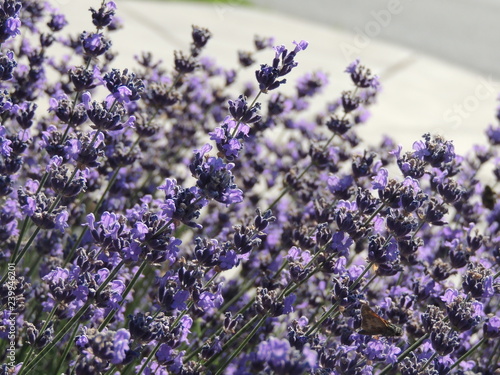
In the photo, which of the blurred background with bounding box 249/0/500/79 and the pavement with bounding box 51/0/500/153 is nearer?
the pavement with bounding box 51/0/500/153

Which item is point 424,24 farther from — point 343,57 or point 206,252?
point 206,252

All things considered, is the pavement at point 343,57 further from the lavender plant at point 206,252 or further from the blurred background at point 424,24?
the lavender plant at point 206,252

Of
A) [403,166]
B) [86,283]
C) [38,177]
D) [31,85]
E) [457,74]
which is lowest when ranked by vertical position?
[86,283]

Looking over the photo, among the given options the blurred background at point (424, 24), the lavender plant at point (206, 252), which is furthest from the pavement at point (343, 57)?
the lavender plant at point (206, 252)

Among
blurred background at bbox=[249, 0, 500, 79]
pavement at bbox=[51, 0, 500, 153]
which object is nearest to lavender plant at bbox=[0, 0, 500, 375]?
pavement at bbox=[51, 0, 500, 153]

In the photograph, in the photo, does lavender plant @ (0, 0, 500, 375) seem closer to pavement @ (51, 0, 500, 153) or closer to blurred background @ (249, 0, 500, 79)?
pavement @ (51, 0, 500, 153)

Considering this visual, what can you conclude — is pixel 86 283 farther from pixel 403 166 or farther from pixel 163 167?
pixel 163 167

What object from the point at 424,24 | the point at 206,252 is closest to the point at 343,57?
the point at 424,24

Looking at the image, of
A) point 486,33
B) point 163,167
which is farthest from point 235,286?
point 486,33
